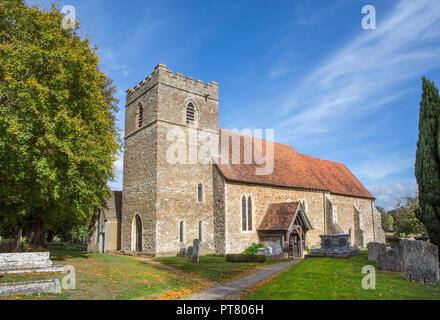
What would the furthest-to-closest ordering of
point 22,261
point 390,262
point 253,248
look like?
point 253,248, point 390,262, point 22,261

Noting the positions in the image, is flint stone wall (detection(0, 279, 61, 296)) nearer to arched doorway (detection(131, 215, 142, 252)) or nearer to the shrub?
arched doorway (detection(131, 215, 142, 252))

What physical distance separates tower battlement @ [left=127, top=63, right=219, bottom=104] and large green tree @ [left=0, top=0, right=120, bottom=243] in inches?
300

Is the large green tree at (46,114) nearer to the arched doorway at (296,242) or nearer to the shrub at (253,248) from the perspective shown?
the shrub at (253,248)

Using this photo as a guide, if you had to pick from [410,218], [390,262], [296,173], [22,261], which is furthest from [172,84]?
[410,218]

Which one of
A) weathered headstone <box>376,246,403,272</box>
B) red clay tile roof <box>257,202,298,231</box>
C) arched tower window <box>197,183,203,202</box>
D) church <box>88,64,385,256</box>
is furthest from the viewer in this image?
arched tower window <box>197,183,203,202</box>

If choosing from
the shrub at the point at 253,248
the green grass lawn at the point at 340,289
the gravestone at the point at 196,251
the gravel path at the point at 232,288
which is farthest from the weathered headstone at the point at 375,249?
the gravestone at the point at 196,251

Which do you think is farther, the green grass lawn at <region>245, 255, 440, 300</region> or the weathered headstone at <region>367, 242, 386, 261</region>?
the weathered headstone at <region>367, 242, 386, 261</region>

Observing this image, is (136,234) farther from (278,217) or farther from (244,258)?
(278,217)

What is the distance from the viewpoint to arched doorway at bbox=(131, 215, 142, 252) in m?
23.7

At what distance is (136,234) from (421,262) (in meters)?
19.4

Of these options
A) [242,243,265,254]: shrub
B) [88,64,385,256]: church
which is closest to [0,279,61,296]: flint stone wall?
[88,64,385,256]: church

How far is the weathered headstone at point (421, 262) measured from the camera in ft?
36.4

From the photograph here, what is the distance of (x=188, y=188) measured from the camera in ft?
78.1
